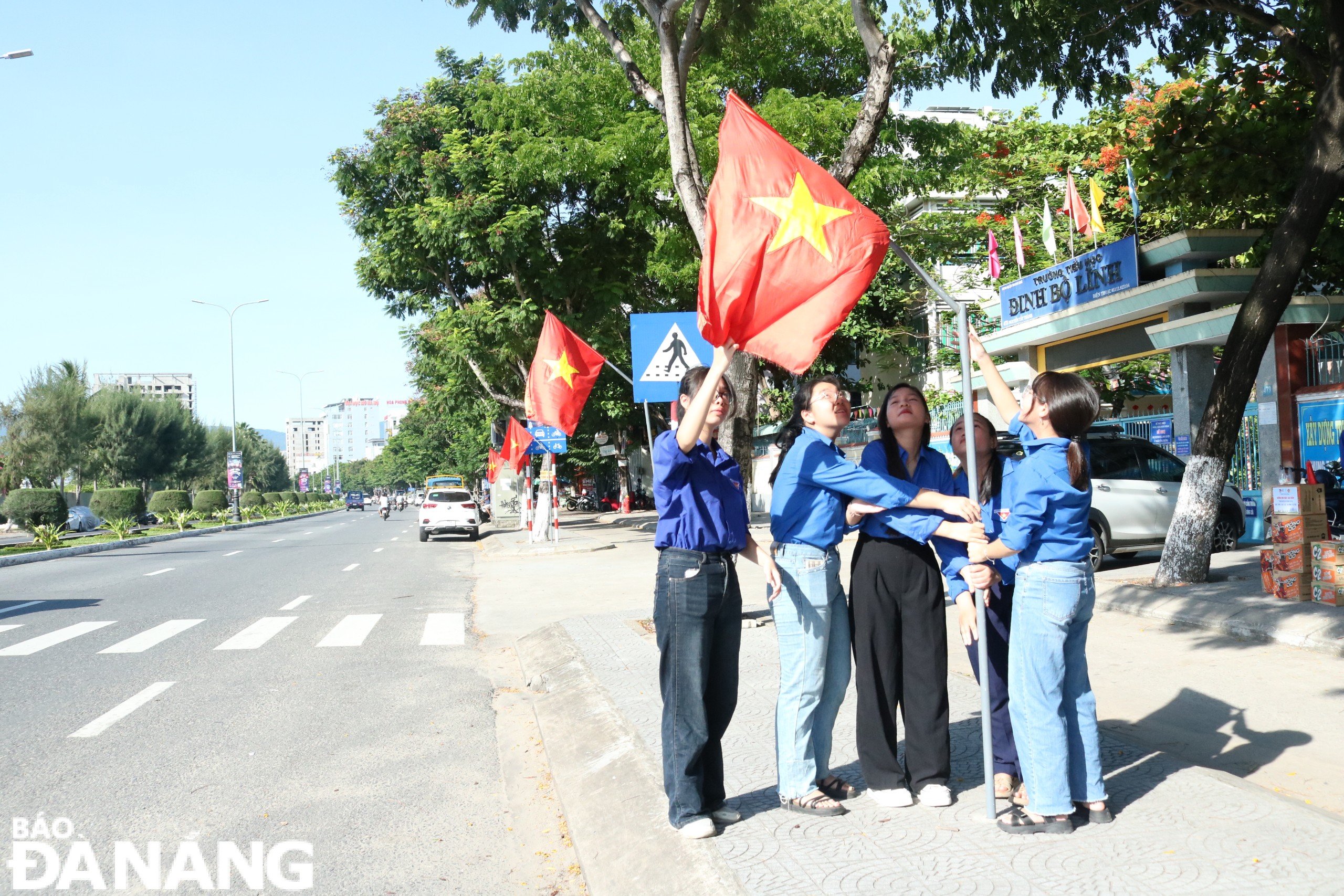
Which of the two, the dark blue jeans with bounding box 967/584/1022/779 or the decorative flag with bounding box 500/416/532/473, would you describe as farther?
the decorative flag with bounding box 500/416/532/473

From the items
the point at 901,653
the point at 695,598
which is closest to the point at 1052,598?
the point at 901,653

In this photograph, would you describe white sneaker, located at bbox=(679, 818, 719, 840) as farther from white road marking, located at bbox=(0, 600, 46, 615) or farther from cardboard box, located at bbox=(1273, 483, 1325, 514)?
white road marking, located at bbox=(0, 600, 46, 615)

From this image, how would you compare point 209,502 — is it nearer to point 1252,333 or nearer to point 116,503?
point 116,503

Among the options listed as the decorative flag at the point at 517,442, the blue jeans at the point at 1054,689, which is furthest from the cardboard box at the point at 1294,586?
the decorative flag at the point at 517,442

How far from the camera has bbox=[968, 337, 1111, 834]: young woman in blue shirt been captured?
151 inches

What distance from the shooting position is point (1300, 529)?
30.5 ft

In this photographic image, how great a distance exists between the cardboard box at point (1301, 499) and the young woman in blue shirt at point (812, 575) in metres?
6.98

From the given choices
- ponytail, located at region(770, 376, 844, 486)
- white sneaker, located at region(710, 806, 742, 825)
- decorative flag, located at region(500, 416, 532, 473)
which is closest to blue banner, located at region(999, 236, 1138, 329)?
ponytail, located at region(770, 376, 844, 486)

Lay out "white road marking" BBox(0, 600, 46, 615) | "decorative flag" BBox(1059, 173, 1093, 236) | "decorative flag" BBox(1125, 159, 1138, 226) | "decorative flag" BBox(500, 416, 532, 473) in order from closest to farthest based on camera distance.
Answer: "white road marking" BBox(0, 600, 46, 615), "decorative flag" BBox(1125, 159, 1138, 226), "decorative flag" BBox(1059, 173, 1093, 236), "decorative flag" BBox(500, 416, 532, 473)

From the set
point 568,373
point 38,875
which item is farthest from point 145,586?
point 38,875

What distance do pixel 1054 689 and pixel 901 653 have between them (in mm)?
626

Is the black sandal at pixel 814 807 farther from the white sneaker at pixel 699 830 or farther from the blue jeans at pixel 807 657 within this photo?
the white sneaker at pixel 699 830

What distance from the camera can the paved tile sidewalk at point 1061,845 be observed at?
335 cm

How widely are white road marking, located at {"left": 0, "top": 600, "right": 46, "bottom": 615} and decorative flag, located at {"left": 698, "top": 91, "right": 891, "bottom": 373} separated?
1222 cm
